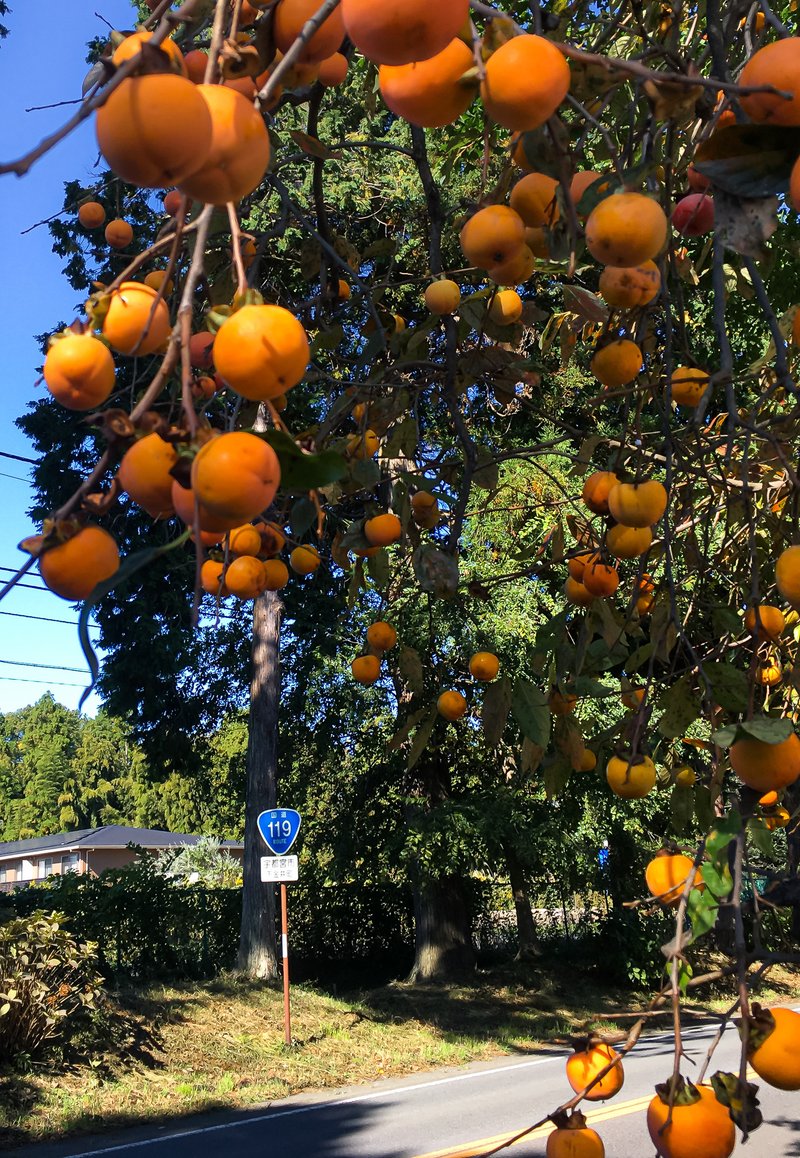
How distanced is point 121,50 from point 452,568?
3.18 feet

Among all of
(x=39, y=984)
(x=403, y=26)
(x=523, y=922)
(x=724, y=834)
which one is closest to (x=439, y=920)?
(x=523, y=922)

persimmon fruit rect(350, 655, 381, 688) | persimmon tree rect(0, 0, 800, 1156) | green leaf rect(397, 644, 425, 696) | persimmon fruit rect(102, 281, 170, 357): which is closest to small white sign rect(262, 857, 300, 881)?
persimmon tree rect(0, 0, 800, 1156)

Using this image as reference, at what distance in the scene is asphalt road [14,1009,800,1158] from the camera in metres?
5.90

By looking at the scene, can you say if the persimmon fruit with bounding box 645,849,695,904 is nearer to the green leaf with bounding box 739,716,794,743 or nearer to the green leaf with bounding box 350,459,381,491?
the green leaf with bounding box 739,716,794,743

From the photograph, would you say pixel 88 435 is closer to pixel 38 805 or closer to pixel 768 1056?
pixel 768 1056

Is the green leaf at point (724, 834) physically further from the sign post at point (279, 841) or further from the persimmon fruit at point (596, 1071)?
the sign post at point (279, 841)

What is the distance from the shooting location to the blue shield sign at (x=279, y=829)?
9.92 meters

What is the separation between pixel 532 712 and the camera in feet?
5.59

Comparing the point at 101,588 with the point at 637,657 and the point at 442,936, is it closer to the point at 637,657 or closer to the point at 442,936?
the point at 637,657

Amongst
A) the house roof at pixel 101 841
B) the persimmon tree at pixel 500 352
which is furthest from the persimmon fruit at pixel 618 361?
the house roof at pixel 101 841

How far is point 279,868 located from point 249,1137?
3675mm

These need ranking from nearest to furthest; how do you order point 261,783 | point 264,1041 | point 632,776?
point 632,776 → point 264,1041 → point 261,783

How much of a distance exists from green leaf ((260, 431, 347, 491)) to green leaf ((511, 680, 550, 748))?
36.5 inches

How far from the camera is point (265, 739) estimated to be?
11.6 meters
